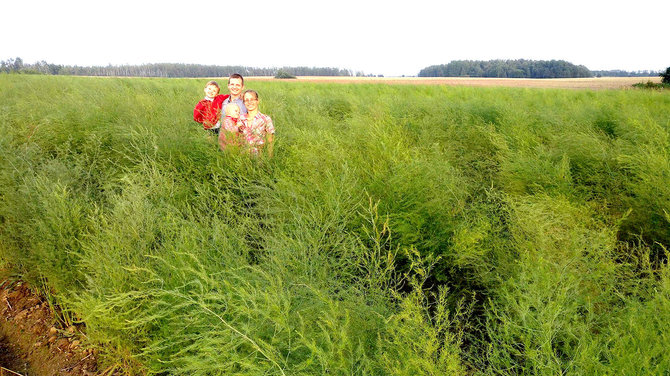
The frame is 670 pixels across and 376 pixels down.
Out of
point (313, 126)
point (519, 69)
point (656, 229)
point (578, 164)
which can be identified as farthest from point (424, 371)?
point (519, 69)

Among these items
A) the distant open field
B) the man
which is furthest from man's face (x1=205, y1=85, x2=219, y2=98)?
the distant open field

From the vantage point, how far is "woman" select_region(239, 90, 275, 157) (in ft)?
12.5

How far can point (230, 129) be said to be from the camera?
405 centimetres

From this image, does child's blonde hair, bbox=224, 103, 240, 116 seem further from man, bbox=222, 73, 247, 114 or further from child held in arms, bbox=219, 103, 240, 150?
man, bbox=222, 73, 247, 114

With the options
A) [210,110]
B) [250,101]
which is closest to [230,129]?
[250,101]

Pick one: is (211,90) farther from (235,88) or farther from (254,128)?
(254,128)

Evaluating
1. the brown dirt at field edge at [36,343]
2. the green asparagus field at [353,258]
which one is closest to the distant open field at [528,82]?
the green asparagus field at [353,258]

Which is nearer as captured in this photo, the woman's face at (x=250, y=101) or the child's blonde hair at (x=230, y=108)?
the child's blonde hair at (x=230, y=108)

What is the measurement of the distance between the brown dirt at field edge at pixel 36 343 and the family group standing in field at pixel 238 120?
6.33 feet

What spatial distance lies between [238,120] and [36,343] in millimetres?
2578

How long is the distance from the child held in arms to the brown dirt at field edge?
1.92m

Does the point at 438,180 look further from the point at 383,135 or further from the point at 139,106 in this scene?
the point at 139,106

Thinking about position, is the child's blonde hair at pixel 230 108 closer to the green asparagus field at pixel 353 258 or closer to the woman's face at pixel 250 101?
the woman's face at pixel 250 101

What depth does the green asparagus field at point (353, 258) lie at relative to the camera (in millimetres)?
1431
